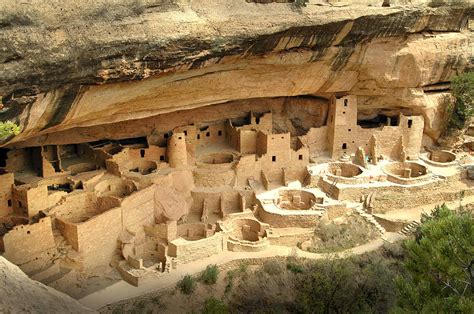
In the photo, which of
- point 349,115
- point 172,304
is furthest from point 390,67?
point 172,304

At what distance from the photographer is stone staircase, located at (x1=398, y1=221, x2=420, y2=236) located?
53.7 feet

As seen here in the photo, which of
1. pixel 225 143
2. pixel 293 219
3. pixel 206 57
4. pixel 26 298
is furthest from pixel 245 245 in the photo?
pixel 26 298

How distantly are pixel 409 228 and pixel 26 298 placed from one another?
12.1 metres

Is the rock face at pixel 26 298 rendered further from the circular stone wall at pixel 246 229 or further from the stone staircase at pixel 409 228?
the stone staircase at pixel 409 228

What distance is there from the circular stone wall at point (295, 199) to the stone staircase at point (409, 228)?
9.03 ft

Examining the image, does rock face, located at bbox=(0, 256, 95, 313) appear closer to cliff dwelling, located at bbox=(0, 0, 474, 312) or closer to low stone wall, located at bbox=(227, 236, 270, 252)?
cliff dwelling, located at bbox=(0, 0, 474, 312)

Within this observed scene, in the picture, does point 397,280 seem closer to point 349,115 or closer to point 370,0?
point 370,0

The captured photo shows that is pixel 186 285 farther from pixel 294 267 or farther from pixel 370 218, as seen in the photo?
pixel 370 218

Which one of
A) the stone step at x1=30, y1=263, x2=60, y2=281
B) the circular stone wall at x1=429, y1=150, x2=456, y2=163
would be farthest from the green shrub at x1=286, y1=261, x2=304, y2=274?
the circular stone wall at x1=429, y1=150, x2=456, y2=163

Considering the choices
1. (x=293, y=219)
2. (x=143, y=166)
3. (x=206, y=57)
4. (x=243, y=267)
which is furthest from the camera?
(x=143, y=166)

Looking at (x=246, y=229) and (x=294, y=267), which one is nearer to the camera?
(x=294, y=267)

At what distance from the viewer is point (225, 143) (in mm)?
18719

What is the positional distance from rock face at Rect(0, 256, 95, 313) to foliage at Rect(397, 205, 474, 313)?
4606 millimetres

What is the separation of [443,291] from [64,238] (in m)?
8.68
